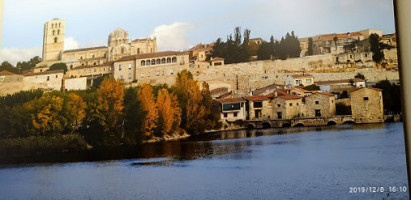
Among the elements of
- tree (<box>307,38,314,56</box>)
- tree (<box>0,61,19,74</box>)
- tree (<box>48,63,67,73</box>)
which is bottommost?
tree (<box>0,61,19,74</box>)

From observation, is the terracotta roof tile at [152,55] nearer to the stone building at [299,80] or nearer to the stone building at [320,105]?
the stone building at [299,80]

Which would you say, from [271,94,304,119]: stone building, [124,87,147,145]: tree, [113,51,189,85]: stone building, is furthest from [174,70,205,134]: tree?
[271,94,304,119]: stone building

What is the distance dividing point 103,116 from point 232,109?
76.7 inches

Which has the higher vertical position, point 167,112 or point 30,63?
point 30,63

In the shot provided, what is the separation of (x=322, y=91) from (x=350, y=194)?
5.14 feet

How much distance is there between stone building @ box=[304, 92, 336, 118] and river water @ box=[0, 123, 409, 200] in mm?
237

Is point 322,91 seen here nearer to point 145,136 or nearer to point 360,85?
point 360,85

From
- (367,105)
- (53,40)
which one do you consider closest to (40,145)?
(53,40)

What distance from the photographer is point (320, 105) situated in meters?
4.58

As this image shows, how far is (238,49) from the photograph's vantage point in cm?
521

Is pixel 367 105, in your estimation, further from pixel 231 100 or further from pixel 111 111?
pixel 111 111

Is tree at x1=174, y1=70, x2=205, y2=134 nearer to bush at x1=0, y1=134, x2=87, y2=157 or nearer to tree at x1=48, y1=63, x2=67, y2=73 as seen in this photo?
bush at x1=0, y1=134, x2=87, y2=157

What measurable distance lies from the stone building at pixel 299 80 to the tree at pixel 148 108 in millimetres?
2112

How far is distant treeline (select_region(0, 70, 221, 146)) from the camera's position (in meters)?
5.03
